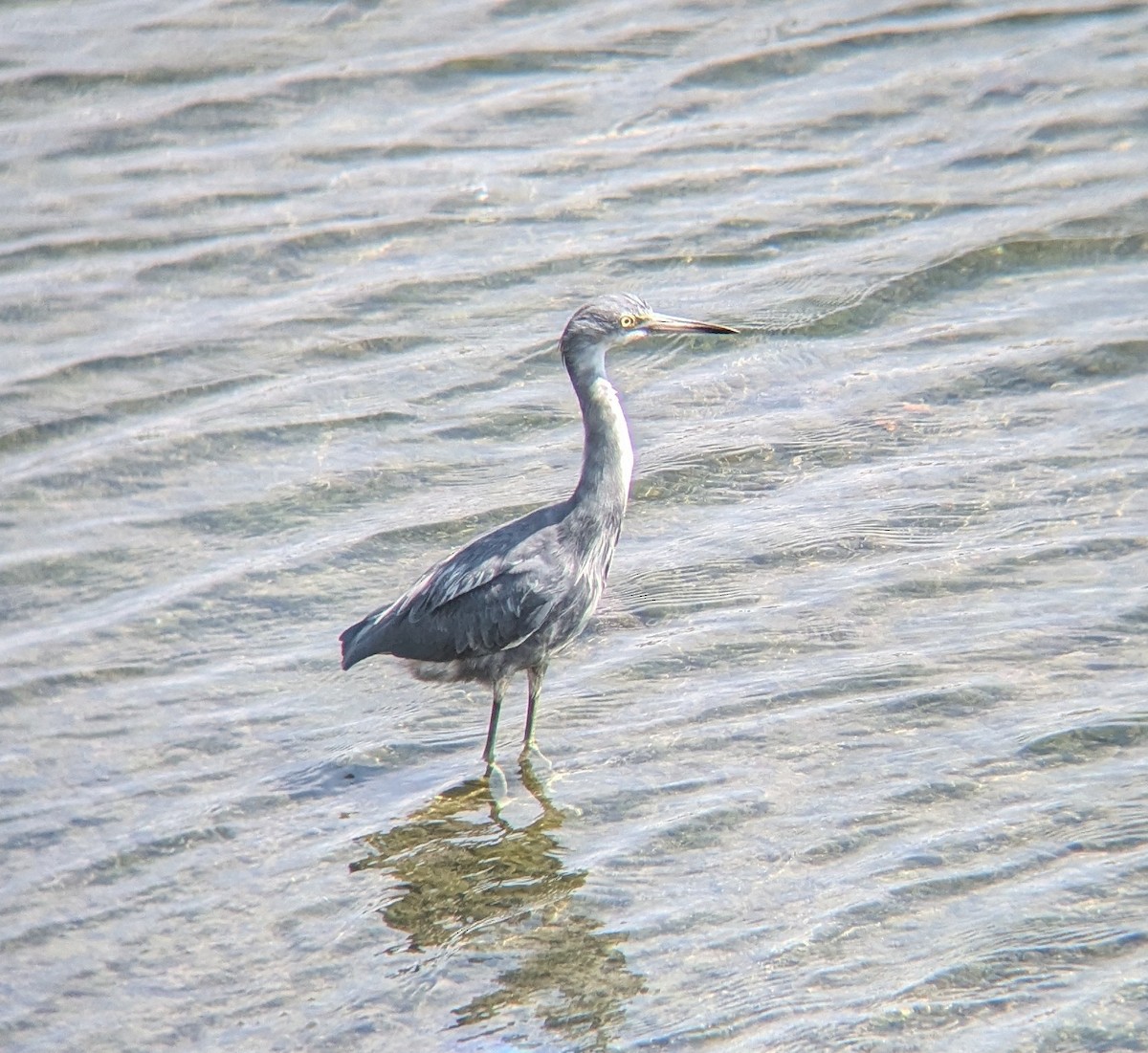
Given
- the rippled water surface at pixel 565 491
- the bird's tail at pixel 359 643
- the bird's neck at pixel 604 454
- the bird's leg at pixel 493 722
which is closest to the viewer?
the rippled water surface at pixel 565 491

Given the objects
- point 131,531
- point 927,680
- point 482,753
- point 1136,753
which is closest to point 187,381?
point 131,531

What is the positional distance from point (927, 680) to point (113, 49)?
8362 mm

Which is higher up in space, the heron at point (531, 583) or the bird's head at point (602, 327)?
the bird's head at point (602, 327)

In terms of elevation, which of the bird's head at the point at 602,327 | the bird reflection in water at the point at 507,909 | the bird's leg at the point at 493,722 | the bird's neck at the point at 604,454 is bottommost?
the bird reflection in water at the point at 507,909

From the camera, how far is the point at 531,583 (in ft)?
23.4

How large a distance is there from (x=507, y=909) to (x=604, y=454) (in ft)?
6.67

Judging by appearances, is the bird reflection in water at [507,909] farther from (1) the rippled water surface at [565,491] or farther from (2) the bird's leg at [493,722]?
(2) the bird's leg at [493,722]

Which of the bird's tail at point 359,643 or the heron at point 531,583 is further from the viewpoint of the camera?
the bird's tail at point 359,643

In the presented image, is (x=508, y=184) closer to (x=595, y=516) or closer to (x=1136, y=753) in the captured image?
(x=595, y=516)

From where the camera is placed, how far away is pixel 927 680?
716 cm

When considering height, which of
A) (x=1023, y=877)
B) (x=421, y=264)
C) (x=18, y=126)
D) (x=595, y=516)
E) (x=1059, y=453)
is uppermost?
(x=18, y=126)

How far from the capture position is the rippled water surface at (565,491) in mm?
5938

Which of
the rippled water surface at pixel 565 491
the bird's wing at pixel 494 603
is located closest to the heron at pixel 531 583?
the bird's wing at pixel 494 603

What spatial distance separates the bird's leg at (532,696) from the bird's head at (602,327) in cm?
130
